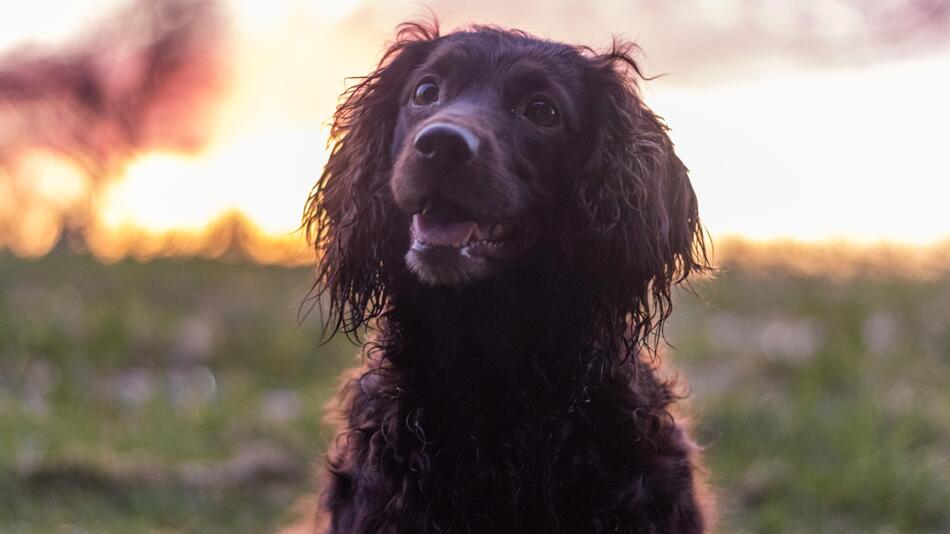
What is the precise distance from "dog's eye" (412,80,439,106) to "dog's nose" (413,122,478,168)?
1.50 feet

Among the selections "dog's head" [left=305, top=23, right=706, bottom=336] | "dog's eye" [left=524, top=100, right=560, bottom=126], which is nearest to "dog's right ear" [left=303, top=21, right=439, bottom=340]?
"dog's head" [left=305, top=23, right=706, bottom=336]

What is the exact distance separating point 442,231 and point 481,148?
290 millimetres

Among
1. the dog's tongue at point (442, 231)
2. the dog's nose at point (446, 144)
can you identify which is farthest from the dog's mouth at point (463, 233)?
the dog's nose at point (446, 144)

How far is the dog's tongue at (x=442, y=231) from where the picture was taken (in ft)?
10.3

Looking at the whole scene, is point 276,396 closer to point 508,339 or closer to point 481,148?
point 508,339

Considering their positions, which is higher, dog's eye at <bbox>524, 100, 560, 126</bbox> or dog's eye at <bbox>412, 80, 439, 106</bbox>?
dog's eye at <bbox>412, 80, 439, 106</bbox>

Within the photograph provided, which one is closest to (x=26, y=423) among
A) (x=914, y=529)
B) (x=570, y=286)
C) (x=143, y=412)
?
(x=143, y=412)

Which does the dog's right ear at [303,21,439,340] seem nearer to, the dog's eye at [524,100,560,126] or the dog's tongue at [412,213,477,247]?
the dog's tongue at [412,213,477,247]

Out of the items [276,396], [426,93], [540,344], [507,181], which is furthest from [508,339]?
[276,396]

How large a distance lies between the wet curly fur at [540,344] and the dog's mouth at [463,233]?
0.06m

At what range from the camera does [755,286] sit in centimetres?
894

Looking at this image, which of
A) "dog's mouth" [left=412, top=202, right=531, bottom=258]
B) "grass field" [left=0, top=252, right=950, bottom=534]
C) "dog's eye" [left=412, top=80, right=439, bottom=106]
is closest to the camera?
"dog's mouth" [left=412, top=202, right=531, bottom=258]

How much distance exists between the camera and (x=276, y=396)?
7.01m

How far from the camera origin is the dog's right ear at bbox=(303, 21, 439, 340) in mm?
3490
